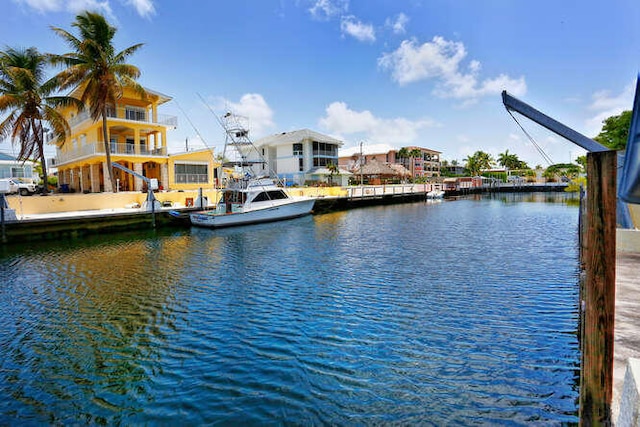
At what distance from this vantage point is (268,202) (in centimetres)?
2645

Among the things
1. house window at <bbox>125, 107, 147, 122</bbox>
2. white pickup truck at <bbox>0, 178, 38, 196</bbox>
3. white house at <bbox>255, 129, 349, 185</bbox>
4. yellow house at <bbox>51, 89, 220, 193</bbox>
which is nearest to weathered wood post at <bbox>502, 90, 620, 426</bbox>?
yellow house at <bbox>51, 89, 220, 193</bbox>

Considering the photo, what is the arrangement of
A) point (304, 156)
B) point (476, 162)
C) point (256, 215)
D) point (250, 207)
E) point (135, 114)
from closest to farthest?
1. point (250, 207)
2. point (256, 215)
3. point (135, 114)
4. point (304, 156)
5. point (476, 162)

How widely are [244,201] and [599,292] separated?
23100 mm

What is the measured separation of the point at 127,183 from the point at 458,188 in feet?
179

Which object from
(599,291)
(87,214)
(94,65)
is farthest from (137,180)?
(599,291)

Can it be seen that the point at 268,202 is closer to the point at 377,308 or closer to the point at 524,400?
the point at 377,308

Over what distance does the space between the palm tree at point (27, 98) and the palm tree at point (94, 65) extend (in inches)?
Answer: 59.9

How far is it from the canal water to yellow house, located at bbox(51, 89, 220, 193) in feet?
67.2

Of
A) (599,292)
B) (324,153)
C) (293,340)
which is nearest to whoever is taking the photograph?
(599,292)

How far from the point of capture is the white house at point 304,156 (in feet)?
183

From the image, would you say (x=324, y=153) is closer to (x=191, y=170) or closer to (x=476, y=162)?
(x=191, y=170)

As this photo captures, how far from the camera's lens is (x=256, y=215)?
2564 cm

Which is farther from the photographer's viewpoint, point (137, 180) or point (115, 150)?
point (137, 180)

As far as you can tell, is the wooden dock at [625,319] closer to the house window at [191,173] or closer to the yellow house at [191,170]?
the yellow house at [191,170]
